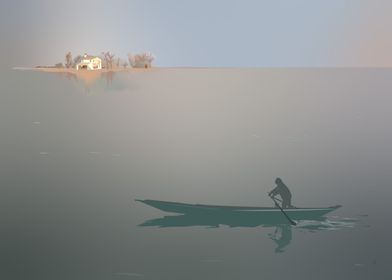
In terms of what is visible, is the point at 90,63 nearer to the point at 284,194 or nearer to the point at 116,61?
the point at 116,61

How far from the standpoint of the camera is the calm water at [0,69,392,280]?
276 centimetres

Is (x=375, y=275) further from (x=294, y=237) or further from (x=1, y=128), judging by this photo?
(x=1, y=128)

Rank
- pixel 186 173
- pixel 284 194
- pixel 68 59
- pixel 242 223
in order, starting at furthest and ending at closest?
pixel 186 173, pixel 68 59, pixel 284 194, pixel 242 223

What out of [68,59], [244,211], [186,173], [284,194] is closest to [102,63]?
[68,59]

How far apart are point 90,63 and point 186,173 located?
135 centimetres

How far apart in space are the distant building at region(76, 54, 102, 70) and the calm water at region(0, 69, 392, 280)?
0.51 metres

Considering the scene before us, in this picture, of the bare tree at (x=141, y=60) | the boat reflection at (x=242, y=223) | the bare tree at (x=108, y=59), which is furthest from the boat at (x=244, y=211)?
the bare tree at (x=108, y=59)

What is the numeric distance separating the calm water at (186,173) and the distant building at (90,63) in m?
0.51

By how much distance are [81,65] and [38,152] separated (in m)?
1.56

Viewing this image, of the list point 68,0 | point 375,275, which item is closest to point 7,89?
point 68,0

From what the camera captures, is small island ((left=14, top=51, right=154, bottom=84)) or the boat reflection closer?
the boat reflection

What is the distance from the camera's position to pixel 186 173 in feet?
13.8

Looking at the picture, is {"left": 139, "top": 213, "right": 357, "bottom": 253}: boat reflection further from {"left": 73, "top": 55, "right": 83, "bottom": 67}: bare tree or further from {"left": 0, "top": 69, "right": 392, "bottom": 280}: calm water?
{"left": 73, "top": 55, "right": 83, "bottom": 67}: bare tree

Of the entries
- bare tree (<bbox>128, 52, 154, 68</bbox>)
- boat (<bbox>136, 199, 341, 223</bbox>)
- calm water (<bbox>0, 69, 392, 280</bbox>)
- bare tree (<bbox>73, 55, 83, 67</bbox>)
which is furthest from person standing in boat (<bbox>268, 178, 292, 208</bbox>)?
bare tree (<bbox>73, 55, 83, 67</bbox>)
